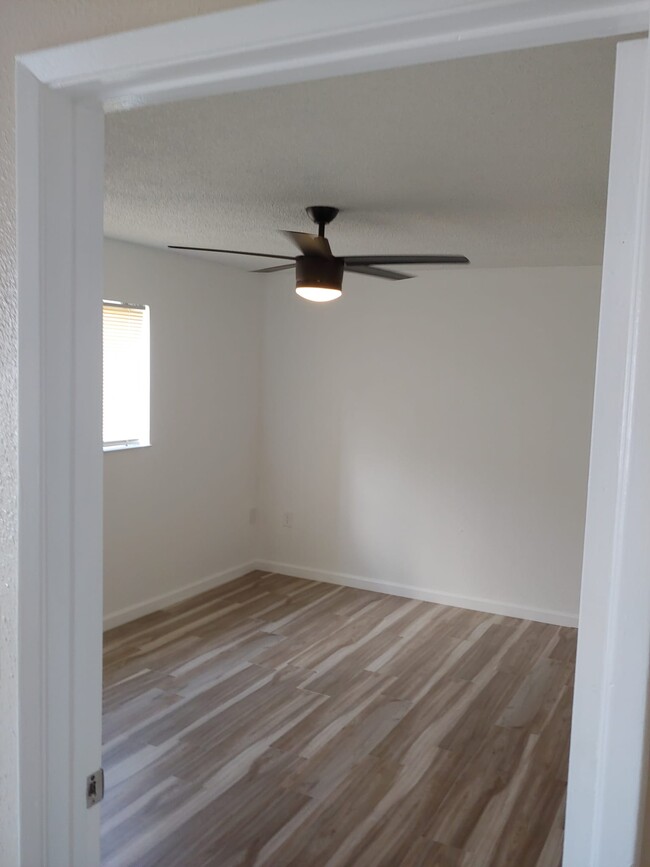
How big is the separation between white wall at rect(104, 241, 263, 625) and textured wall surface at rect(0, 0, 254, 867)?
3242 millimetres

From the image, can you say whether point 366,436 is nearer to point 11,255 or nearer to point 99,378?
point 99,378

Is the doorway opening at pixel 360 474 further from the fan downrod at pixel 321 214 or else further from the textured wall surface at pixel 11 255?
the textured wall surface at pixel 11 255

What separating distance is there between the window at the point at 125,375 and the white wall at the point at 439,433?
1.32 meters

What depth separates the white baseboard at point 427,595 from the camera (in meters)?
4.82

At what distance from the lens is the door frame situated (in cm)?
84

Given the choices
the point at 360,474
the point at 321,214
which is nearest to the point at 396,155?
the point at 321,214

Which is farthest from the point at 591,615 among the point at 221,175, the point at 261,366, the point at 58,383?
the point at 261,366

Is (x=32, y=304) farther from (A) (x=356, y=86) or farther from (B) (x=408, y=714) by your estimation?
(B) (x=408, y=714)

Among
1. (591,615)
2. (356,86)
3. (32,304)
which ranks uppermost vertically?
(356,86)

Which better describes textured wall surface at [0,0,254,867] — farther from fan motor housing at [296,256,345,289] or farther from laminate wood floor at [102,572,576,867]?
fan motor housing at [296,256,345,289]

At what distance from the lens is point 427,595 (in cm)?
521

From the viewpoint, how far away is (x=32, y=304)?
117 cm

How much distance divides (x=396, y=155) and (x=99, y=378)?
5.13ft

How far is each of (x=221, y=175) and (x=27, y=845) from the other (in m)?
2.27
